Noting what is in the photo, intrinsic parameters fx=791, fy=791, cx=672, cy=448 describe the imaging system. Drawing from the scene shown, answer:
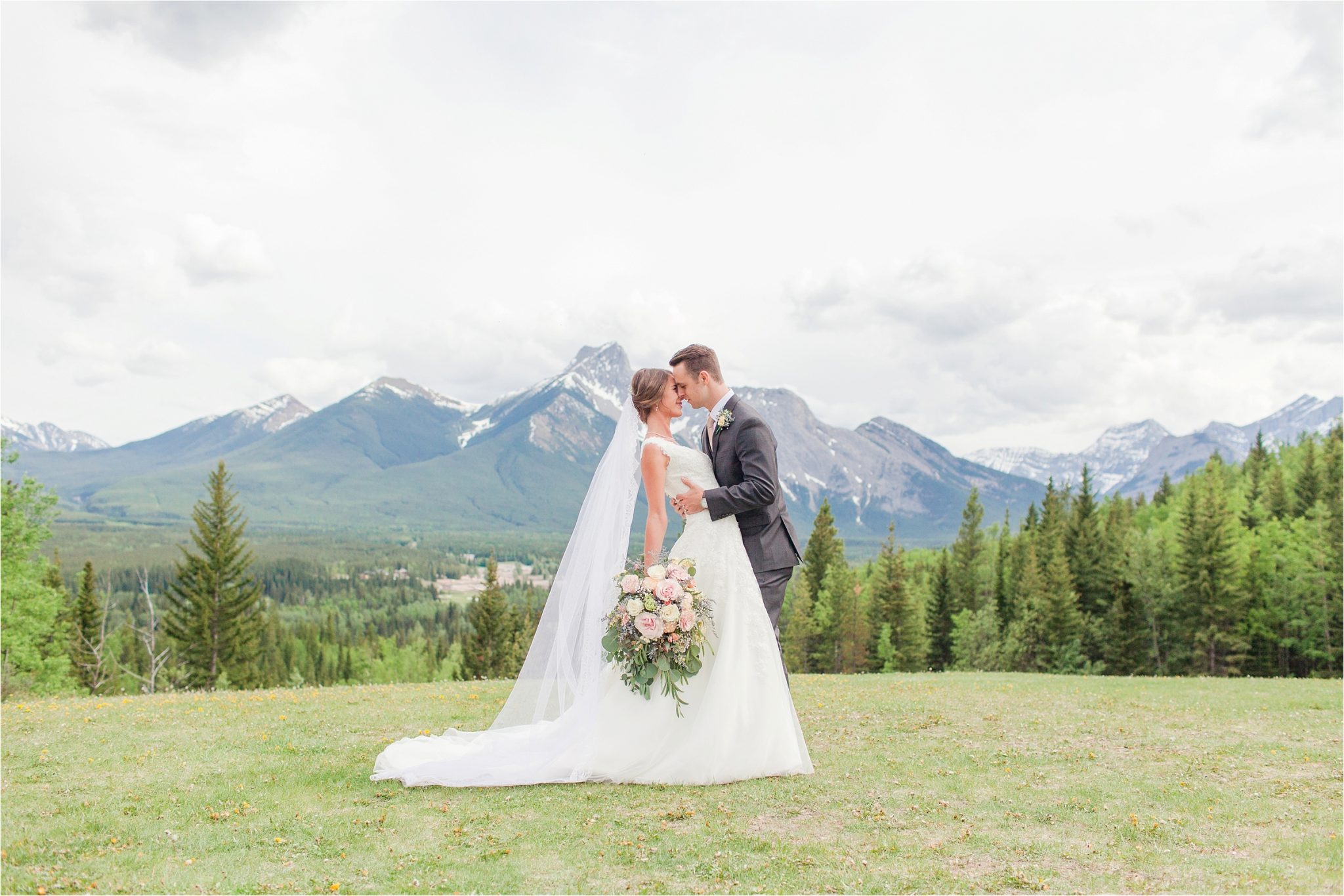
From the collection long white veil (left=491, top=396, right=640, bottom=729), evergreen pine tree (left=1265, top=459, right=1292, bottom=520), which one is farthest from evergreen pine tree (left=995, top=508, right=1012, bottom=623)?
long white veil (left=491, top=396, right=640, bottom=729)

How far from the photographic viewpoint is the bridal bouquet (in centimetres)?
789

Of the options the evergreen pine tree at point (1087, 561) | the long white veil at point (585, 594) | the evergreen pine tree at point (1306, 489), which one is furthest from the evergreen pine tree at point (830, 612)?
the long white veil at point (585, 594)

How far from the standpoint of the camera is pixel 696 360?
8.33 meters

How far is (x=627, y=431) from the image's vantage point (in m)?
8.67

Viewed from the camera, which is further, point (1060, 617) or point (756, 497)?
point (1060, 617)

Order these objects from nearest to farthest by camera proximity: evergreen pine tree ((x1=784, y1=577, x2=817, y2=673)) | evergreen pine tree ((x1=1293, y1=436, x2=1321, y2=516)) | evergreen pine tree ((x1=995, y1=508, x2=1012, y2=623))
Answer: evergreen pine tree ((x1=1293, y1=436, x2=1321, y2=516))
evergreen pine tree ((x1=995, y1=508, x2=1012, y2=623))
evergreen pine tree ((x1=784, y1=577, x2=817, y2=673))

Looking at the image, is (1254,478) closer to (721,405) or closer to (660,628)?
(721,405)

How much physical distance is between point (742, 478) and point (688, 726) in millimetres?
2591

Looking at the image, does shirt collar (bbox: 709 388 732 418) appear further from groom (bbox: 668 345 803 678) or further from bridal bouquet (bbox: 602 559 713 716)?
bridal bouquet (bbox: 602 559 713 716)

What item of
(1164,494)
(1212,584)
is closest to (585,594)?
(1212,584)

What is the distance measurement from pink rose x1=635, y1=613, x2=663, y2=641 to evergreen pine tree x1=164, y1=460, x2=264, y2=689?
4084cm

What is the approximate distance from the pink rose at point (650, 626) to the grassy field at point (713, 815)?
56.7 inches

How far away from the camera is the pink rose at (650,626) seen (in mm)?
7809

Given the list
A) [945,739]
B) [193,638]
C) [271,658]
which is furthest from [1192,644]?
[271,658]
